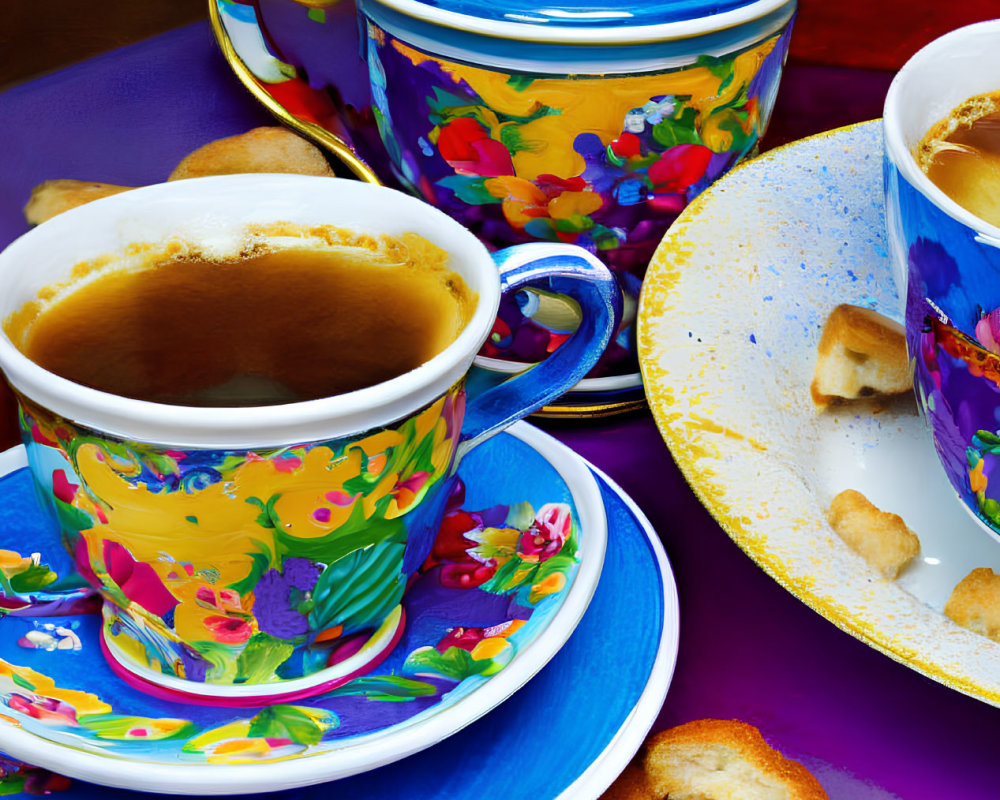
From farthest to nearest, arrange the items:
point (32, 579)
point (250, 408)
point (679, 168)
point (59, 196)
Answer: point (59, 196) → point (679, 168) → point (32, 579) → point (250, 408)

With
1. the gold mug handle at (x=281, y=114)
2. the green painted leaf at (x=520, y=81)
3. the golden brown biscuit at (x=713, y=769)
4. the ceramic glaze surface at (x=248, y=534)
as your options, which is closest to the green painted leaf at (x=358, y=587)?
the ceramic glaze surface at (x=248, y=534)

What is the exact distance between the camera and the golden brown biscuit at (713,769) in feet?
1.32

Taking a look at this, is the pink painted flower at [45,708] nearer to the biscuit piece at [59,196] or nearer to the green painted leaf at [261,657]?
the green painted leaf at [261,657]

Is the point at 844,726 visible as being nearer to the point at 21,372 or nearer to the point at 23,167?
the point at 21,372

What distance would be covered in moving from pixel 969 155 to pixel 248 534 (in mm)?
342

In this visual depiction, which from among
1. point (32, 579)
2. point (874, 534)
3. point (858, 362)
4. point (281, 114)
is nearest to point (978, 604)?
point (874, 534)

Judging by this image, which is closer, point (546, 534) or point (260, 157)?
point (546, 534)

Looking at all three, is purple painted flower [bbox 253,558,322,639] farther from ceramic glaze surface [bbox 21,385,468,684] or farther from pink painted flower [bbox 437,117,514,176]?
pink painted flower [bbox 437,117,514,176]

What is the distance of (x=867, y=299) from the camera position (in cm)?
57

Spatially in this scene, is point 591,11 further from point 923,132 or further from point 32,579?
point 32,579

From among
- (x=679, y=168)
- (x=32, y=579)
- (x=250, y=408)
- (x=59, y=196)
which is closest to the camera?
(x=250, y=408)

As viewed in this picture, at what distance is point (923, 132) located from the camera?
1.52 ft

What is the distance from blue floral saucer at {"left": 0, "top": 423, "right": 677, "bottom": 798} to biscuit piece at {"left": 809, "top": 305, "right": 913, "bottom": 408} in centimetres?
14

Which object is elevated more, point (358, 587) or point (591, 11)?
point (591, 11)
